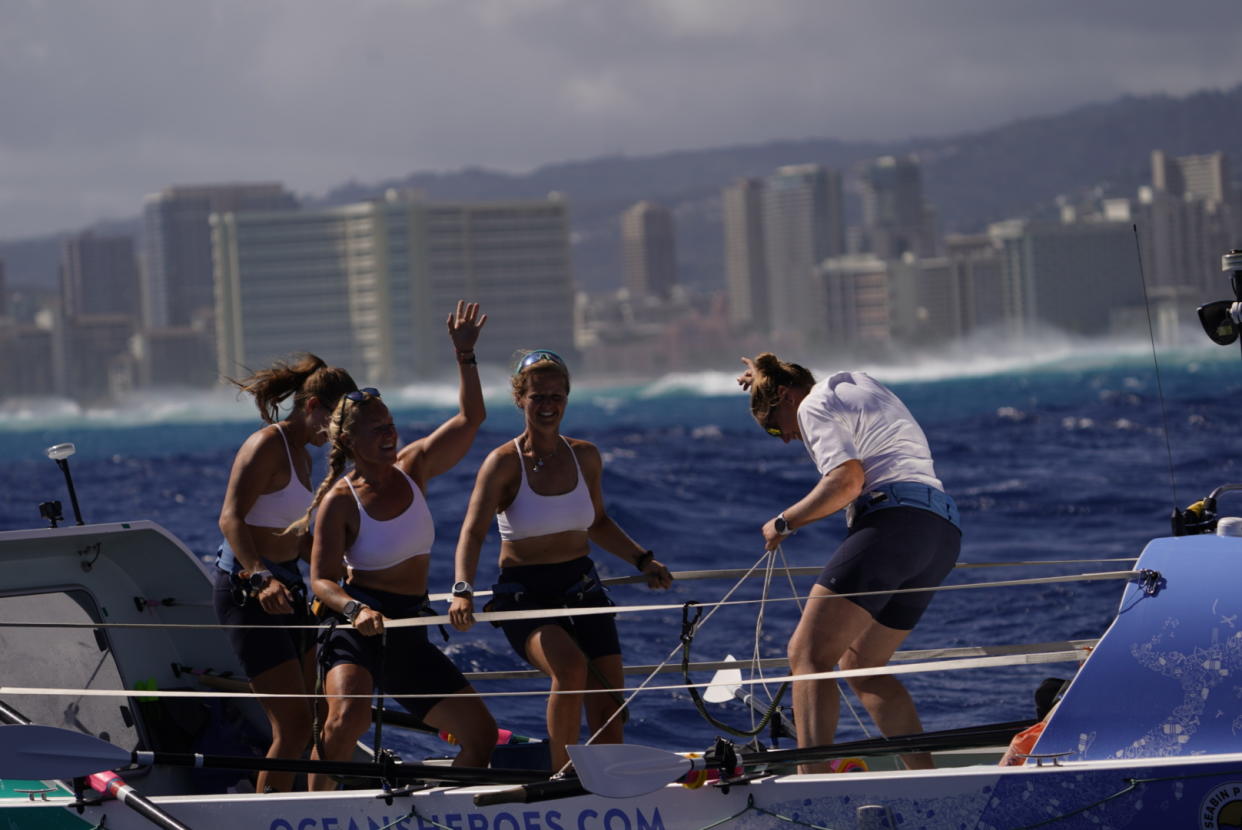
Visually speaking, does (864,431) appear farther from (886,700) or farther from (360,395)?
(360,395)

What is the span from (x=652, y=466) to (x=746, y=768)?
24.9 metres

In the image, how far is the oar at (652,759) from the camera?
4.59m

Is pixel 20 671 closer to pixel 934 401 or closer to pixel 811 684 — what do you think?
pixel 811 684

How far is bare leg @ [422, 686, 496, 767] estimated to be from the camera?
5.38 meters

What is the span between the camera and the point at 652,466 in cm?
3000

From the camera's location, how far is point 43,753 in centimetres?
500

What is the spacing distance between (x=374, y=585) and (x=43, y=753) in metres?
1.13

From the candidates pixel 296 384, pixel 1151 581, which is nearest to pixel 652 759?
pixel 1151 581

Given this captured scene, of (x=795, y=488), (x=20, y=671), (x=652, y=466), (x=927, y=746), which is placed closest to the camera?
(x=927, y=746)

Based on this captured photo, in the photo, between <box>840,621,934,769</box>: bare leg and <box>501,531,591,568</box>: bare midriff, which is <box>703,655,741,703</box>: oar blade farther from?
<box>501,531,591,568</box>: bare midriff

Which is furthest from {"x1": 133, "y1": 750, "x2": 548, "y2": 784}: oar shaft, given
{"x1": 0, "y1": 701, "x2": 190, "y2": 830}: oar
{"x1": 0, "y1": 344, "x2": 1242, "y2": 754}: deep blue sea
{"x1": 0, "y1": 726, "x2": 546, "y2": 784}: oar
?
{"x1": 0, "y1": 344, "x2": 1242, "y2": 754}: deep blue sea

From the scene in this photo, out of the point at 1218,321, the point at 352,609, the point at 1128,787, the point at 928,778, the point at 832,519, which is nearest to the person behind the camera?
the point at 1128,787

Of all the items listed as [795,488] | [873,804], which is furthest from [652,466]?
[873,804]

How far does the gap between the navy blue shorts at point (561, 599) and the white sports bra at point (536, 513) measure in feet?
0.40
